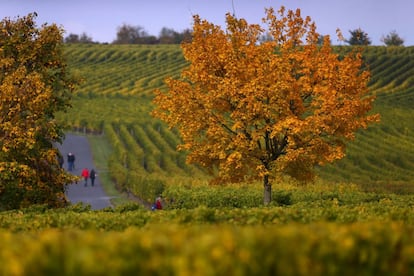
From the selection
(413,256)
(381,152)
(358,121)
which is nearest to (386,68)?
(381,152)

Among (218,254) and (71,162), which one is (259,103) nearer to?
(218,254)

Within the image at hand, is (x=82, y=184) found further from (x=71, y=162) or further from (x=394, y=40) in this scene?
(x=394, y=40)

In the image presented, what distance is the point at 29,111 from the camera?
2502cm

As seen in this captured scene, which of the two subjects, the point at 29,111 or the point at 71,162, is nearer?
the point at 29,111

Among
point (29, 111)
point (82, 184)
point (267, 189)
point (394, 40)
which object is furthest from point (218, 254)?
point (394, 40)

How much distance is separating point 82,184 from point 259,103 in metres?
22.9

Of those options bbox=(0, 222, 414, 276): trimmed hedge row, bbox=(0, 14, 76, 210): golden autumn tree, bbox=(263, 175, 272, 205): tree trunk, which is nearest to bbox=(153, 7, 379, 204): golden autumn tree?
bbox=(263, 175, 272, 205): tree trunk

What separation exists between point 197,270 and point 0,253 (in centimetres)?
184

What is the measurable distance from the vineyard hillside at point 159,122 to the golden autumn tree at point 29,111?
1.49 metres

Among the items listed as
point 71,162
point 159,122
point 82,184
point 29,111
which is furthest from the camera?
point 159,122

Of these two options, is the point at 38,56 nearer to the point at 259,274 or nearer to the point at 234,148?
the point at 234,148

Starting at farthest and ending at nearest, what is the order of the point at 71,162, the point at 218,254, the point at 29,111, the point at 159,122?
the point at 159,122 → the point at 71,162 → the point at 29,111 → the point at 218,254

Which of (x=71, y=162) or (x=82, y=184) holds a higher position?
(x=71, y=162)

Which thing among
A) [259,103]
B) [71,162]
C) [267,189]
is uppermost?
[259,103]
